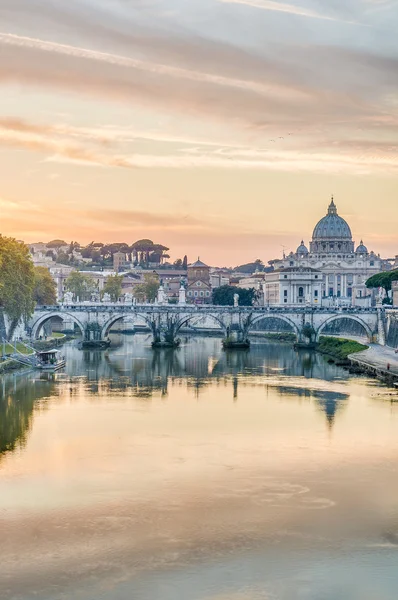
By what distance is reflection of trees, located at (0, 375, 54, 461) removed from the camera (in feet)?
93.2

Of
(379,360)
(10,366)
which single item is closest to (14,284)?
(10,366)

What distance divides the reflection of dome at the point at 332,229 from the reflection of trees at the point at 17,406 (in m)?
102

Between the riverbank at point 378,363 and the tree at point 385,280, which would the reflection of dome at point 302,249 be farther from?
the riverbank at point 378,363

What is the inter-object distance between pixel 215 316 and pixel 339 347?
42.1 feet

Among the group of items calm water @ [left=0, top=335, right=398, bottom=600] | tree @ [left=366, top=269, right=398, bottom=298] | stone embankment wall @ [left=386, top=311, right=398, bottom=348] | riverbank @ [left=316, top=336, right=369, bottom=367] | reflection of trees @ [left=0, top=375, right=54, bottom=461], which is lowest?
calm water @ [left=0, top=335, right=398, bottom=600]

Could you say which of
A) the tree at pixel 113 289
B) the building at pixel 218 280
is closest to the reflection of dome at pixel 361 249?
the building at pixel 218 280

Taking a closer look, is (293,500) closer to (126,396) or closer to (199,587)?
(199,587)

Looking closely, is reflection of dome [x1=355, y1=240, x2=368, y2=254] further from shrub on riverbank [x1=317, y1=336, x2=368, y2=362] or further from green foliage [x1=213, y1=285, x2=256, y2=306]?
shrub on riverbank [x1=317, y1=336, x2=368, y2=362]

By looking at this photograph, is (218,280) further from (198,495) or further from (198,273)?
(198,495)

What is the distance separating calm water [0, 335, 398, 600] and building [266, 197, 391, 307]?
7535cm

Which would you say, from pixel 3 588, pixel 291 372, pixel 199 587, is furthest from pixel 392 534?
pixel 291 372

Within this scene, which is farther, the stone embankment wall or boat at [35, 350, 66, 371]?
the stone embankment wall

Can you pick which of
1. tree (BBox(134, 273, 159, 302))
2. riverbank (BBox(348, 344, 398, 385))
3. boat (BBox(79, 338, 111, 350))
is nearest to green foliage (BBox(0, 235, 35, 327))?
boat (BBox(79, 338, 111, 350))

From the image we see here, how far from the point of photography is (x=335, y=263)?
13225 centimetres
